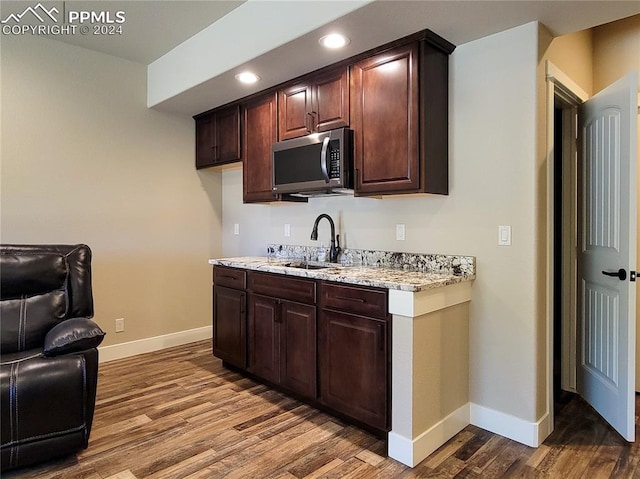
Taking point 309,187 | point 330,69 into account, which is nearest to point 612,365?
point 309,187

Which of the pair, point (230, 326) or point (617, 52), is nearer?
point (617, 52)

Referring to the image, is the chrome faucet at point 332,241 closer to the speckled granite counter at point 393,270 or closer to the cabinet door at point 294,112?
the speckled granite counter at point 393,270

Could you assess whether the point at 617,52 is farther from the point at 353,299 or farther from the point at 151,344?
the point at 151,344

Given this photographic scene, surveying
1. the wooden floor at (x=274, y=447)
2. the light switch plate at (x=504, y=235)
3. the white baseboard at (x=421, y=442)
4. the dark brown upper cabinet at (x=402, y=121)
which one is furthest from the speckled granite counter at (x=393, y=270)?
the wooden floor at (x=274, y=447)

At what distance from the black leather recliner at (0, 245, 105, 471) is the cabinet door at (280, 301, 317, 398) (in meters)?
1.10

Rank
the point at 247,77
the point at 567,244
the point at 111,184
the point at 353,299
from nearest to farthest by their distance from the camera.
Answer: the point at 353,299
the point at 567,244
the point at 247,77
the point at 111,184

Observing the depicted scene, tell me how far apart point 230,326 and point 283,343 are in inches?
26.3

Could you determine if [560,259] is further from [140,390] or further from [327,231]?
[140,390]

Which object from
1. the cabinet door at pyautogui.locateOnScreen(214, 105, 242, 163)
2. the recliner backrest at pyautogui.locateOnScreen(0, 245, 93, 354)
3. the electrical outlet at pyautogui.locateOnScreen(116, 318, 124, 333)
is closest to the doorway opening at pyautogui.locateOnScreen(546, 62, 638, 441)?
the cabinet door at pyautogui.locateOnScreen(214, 105, 242, 163)

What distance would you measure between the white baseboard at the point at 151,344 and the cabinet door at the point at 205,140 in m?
1.70

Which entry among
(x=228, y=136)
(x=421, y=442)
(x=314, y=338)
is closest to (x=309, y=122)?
(x=228, y=136)

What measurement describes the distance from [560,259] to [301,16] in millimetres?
2403

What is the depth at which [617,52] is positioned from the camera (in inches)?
113

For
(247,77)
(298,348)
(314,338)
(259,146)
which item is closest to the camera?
(314,338)
